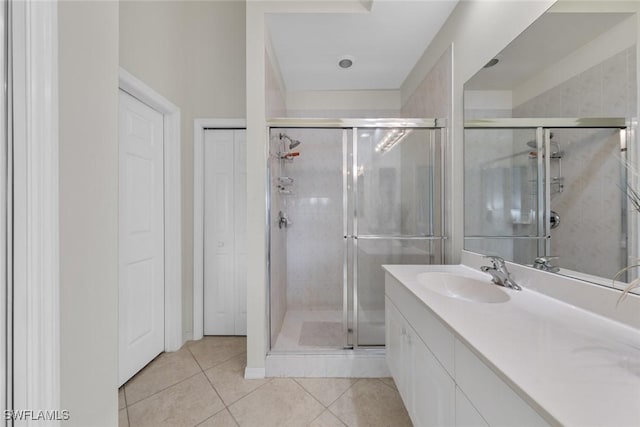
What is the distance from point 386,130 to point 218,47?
1.78 metres

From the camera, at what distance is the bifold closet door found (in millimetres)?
2455

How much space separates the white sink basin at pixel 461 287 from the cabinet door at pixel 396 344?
26 cm

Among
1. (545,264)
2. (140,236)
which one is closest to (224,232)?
(140,236)

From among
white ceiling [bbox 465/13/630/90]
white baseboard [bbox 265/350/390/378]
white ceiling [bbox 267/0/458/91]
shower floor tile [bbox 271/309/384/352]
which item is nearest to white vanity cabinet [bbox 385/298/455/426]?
white baseboard [bbox 265/350/390/378]

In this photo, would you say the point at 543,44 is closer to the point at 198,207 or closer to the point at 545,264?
the point at 545,264

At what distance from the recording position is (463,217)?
178 cm

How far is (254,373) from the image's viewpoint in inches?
72.9

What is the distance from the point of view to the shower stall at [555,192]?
2.89ft

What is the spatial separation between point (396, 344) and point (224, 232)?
1.81 m

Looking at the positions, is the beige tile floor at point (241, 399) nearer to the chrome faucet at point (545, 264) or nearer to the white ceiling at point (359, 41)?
the chrome faucet at point (545, 264)

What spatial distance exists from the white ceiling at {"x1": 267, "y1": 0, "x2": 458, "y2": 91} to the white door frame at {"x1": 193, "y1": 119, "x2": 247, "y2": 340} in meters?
0.81
